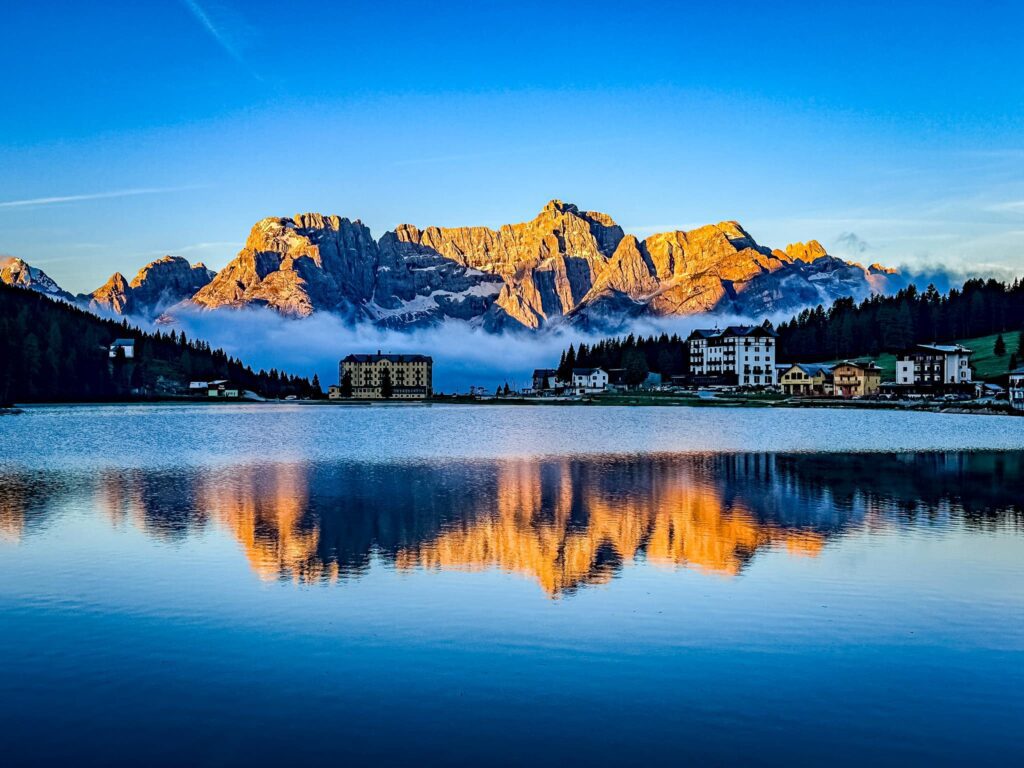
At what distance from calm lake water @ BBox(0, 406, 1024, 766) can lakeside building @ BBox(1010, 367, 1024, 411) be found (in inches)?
4534

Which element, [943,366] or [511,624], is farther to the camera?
[943,366]

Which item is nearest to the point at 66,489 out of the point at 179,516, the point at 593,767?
the point at 179,516

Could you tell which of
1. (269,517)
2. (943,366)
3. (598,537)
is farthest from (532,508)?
(943,366)

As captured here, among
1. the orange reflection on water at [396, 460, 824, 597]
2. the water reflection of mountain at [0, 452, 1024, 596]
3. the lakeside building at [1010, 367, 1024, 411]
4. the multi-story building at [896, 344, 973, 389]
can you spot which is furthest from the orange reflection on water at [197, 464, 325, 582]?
the multi-story building at [896, 344, 973, 389]

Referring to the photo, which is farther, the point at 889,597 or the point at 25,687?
the point at 889,597

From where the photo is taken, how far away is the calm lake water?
45.7 ft

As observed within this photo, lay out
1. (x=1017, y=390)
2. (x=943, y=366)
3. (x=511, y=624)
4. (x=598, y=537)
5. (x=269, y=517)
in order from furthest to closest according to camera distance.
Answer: (x=943, y=366) < (x=1017, y=390) < (x=269, y=517) < (x=598, y=537) < (x=511, y=624)

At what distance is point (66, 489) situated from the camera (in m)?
44.6

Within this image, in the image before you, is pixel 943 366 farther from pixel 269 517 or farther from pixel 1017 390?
pixel 269 517

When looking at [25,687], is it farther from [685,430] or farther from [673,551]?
[685,430]

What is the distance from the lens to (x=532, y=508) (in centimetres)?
3791

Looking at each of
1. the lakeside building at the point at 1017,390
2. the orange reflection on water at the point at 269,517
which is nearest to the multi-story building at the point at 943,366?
the lakeside building at the point at 1017,390

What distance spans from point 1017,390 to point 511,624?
15462cm

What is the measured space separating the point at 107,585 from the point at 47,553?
5575 mm
